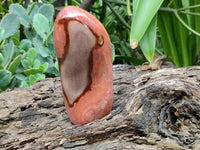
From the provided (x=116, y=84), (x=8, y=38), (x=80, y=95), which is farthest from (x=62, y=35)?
(x=8, y=38)

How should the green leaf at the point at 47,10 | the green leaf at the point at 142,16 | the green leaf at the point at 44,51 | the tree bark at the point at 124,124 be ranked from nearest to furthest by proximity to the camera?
the tree bark at the point at 124,124 < the green leaf at the point at 142,16 < the green leaf at the point at 44,51 < the green leaf at the point at 47,10

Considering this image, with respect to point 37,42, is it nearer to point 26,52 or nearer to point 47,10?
point 26,52

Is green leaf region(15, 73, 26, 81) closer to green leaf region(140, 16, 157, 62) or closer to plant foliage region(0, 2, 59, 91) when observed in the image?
plant foliage region(0, 2, 59, 91)

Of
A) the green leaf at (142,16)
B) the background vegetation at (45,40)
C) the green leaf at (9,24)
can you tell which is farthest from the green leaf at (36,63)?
the green leaf at (142,16)

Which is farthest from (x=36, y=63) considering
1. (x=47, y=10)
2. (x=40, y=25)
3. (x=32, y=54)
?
(x=47, y=10)

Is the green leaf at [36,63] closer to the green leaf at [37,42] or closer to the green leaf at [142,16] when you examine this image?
the green leaf at [37,42]

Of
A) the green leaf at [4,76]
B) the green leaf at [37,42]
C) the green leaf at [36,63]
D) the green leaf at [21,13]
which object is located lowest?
the green leaf at [4,76]
